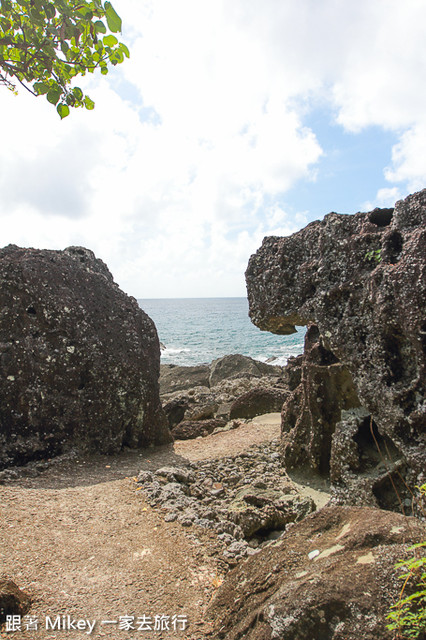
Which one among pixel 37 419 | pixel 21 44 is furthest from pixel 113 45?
pixel 37 419

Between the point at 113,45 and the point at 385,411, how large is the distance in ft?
13.8

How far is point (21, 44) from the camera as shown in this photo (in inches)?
133

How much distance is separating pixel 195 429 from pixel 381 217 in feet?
21.6

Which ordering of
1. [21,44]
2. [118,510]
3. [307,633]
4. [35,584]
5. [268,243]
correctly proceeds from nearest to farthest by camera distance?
[307,633]
[21,44]
[35,584]
[118,510]
[268,243]

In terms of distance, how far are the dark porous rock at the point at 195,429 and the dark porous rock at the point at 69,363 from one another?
1.12 metres

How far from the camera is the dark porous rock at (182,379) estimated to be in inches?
826

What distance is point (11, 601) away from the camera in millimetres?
3344

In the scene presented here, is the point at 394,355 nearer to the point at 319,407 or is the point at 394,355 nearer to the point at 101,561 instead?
the point at 319,407

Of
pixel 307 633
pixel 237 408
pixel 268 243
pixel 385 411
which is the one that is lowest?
pixel 237 408

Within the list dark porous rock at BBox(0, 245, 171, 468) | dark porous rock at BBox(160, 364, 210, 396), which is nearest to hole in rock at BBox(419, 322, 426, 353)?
dark porous rock at BBox(0, 245, 171, 468)

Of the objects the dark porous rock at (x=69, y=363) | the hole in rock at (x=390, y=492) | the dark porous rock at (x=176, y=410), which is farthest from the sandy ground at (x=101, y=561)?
the dark porous rock at (x=176, y=410)

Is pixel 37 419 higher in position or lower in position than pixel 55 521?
higher

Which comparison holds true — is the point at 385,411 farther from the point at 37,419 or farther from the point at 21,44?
the point at 37,419

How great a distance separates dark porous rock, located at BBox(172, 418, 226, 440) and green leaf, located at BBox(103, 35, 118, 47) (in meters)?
8.03
